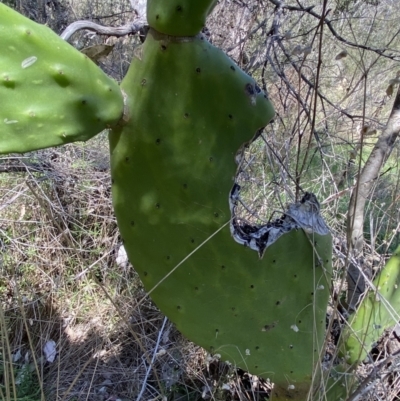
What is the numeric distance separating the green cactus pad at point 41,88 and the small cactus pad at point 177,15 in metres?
0.13

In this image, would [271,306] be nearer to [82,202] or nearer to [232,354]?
[232,354]

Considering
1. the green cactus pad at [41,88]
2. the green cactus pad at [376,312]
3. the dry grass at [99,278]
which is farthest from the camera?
the dry grass at [99,278]

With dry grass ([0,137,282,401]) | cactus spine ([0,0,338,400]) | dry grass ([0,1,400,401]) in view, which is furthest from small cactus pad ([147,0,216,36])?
dry grass ([0,137,282,401])

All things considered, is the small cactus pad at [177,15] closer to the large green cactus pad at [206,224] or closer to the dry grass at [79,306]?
the large green cactus pad at [206,224]

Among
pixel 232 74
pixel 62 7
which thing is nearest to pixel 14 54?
pixel 232 74

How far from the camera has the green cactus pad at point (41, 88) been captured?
63 centimetres

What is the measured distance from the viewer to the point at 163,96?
0.75 metres

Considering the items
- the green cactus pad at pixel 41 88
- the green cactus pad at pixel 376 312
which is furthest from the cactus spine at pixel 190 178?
the green cactus pad at pixel 376 312

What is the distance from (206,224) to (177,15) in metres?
0.37

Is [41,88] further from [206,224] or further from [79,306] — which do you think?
[79,306]

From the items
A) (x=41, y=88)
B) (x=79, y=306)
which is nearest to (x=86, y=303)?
(x=79, y=306)

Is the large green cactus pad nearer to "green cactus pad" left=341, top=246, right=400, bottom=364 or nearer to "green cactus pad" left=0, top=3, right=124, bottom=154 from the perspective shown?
"green cactus pad" left=0, top=3, right=124, bottom=154

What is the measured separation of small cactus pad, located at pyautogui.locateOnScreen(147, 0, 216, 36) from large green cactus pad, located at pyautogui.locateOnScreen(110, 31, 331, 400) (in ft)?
0.07

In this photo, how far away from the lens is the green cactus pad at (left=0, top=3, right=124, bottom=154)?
63 cm
